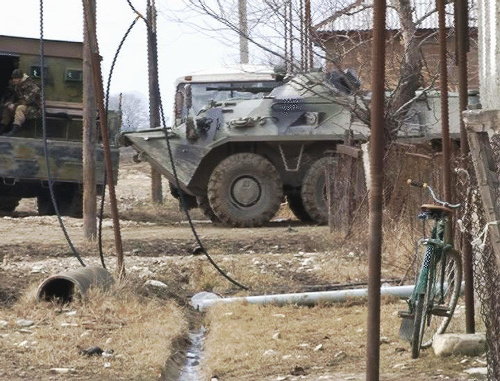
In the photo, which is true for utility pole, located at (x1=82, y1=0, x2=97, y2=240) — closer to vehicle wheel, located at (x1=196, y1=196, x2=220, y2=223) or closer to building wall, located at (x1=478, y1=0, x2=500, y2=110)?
vehicle wheel, located at (x1=196, y1=196, x2=220, y2=223)

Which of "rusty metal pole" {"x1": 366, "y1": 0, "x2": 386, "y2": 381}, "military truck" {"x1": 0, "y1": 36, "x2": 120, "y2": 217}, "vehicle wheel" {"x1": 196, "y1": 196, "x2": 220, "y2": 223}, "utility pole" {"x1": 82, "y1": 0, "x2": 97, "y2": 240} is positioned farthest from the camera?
"vehicle wheel" {"x1": 196, "y1": 196, "x2": 220, "y2": 223}

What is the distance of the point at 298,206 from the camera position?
2050 cm

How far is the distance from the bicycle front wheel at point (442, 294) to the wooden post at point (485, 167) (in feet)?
6.64

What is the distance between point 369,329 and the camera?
17.9 feet

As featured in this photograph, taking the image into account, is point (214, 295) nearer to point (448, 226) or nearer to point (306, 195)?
point (448, 226)

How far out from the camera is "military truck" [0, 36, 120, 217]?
64.8ft

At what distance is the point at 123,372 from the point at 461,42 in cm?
266

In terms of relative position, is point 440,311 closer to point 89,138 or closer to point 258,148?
point 89,138

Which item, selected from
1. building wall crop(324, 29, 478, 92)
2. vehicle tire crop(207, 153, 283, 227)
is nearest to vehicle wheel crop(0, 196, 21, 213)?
vehicle tire crop(207, 153, 283, 227)

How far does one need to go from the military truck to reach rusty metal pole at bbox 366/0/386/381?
45.9ft

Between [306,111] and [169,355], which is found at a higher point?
[306,111]

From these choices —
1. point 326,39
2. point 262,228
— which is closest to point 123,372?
point 326,39

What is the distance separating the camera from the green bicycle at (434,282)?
7.59 m

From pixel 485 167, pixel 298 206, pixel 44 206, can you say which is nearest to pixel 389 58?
pixel 298 206
